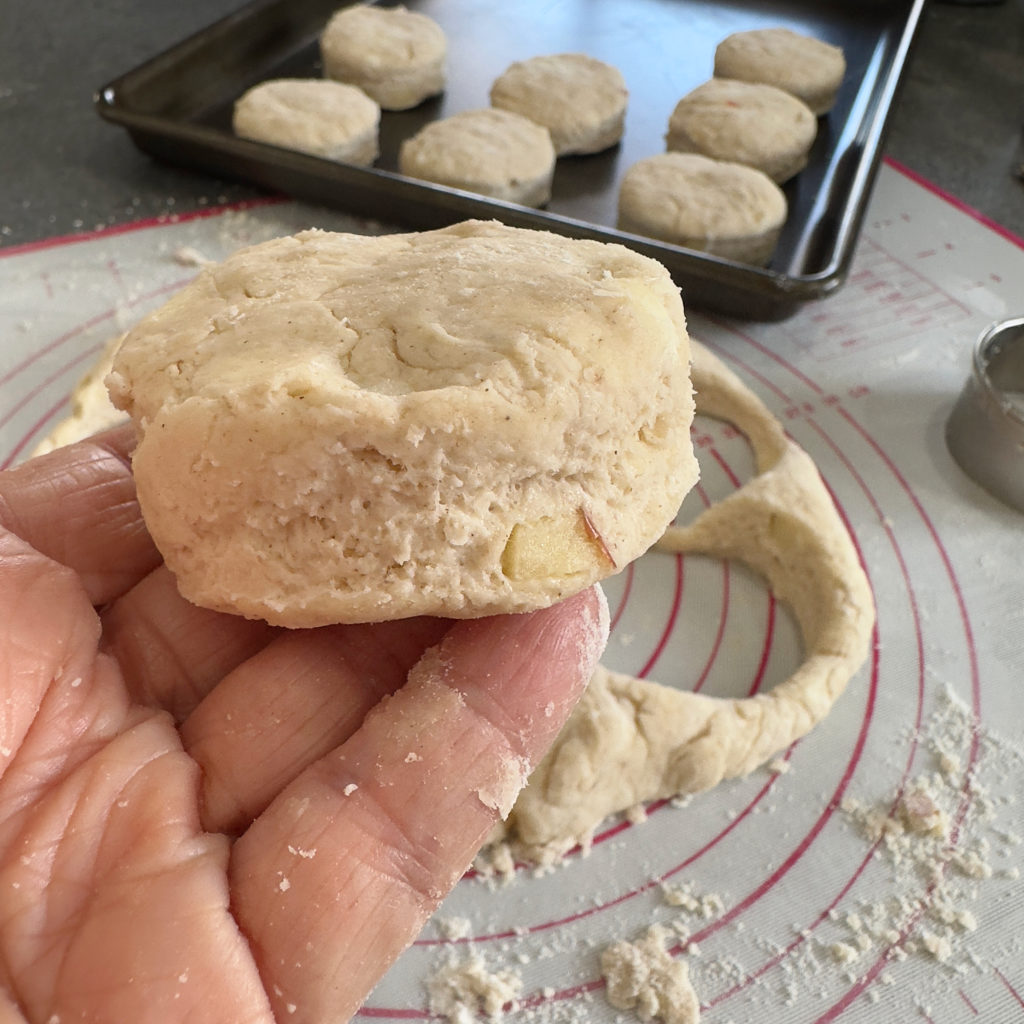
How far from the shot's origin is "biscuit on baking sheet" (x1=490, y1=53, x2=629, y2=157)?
3.12 m

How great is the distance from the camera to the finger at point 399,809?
104 centimetres

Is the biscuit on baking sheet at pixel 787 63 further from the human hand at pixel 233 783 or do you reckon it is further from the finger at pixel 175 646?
the finger at pixel 175 646

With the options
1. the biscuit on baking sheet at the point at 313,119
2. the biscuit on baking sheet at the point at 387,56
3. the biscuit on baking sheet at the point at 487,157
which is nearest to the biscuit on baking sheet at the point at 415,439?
the biscuit on baking sheet at the point at 487,157

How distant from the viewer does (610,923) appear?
151 centimetres

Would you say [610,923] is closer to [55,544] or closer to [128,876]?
[128,876]

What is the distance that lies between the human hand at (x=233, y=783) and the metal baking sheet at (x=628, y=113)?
58.4 inches

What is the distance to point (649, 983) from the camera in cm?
143

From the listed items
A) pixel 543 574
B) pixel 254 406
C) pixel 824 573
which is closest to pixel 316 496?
pixel 254 406

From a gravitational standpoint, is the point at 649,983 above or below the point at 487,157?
below

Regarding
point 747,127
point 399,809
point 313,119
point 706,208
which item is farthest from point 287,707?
point 747,127

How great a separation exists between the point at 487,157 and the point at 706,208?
2.28 ft

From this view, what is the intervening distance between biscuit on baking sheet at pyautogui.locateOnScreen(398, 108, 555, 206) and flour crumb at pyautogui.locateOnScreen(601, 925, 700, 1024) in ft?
7.13

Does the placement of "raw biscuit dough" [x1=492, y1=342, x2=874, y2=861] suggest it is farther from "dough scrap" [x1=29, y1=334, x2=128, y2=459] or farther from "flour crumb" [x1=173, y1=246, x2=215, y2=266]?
"flour crumb" [x1=173, y1=246, x2=215, y2=266]

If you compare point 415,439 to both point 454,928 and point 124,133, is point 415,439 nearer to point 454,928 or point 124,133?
point 454,928
